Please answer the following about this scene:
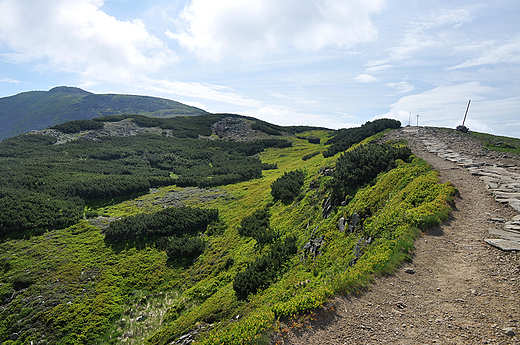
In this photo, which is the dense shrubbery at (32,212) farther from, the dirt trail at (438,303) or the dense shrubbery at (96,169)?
the dirt trail at (438,303)

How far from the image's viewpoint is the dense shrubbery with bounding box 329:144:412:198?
16.7m

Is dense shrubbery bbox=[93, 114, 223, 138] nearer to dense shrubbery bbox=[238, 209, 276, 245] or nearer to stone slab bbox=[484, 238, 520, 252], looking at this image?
dense shrubbery bbox=[238, 209, 276, 245]

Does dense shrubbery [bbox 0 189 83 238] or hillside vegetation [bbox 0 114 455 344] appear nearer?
hillside vegetation [bbox 0 114 455 344]

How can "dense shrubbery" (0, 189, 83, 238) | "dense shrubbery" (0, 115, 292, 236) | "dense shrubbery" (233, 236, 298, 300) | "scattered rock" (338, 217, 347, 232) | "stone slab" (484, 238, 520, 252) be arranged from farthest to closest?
Result: "dense shrubbery" (0, 115, 292, 236) < "dense shrubbery" (0, 189, 83, 238) < "scattered rock" (338, 217, 347, 232) < "dense shrubbery" (233, 236, 298, 300) < "stone slab" (484, 238, 520, 252)

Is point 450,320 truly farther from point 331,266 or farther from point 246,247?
point 246,247

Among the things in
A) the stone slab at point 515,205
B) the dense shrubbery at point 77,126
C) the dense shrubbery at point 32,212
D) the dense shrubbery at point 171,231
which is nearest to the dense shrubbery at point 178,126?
the dense shrubbery at point 77,126

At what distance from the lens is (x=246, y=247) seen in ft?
57.3

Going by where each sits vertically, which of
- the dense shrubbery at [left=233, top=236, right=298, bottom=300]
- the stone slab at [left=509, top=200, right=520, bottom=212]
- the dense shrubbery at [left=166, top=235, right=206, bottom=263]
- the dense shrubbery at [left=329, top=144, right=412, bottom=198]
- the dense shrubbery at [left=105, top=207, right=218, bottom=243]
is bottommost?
the dense shrubbery at [left=166, top=235, right=206, bottom=263]

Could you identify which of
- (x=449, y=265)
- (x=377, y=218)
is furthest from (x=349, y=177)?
(x=449, y=265)

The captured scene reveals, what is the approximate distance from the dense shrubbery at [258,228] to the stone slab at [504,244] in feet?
37.5

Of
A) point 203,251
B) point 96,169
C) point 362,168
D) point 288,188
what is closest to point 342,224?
point 362,168

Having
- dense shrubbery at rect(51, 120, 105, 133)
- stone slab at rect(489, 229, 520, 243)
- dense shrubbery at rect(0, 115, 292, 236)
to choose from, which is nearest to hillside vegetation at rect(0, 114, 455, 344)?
dense shrubbery at rect(0, 115, 292, 236)

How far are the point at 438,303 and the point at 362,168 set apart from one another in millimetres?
11874

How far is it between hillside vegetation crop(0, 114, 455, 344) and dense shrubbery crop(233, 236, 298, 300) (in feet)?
0.22
